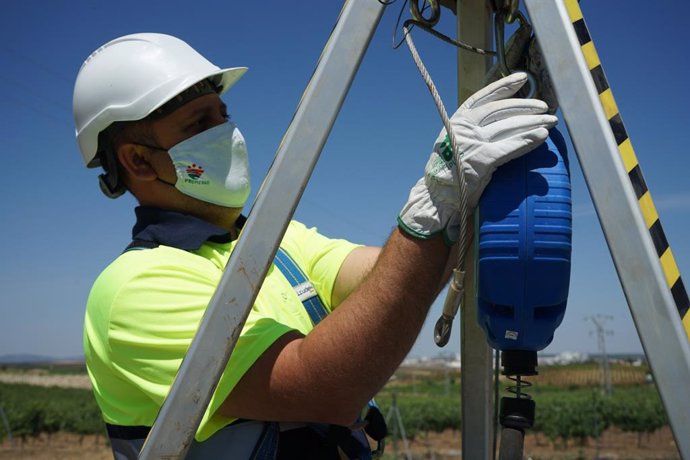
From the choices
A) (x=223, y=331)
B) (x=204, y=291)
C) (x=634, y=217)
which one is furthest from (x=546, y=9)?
(x=204, y=291)

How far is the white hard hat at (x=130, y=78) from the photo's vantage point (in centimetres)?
227

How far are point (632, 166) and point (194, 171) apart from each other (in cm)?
149

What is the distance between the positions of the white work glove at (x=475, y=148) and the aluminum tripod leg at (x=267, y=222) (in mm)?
263

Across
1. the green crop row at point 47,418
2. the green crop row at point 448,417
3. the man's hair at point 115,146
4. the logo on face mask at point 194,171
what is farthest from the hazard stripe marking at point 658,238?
the green crop row at point 47,418

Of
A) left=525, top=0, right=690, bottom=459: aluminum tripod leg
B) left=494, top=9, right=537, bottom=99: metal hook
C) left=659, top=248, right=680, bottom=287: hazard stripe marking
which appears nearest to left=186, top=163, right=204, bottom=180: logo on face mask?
left=494, top=9, right=537, bottom=99: metal hook

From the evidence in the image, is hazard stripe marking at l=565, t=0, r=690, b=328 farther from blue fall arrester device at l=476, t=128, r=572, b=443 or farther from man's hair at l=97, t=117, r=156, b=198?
man's hair at l=97, t=117, r=156, b=198

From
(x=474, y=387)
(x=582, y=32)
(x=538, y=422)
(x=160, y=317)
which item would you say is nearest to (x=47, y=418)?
(x=538, y=422)

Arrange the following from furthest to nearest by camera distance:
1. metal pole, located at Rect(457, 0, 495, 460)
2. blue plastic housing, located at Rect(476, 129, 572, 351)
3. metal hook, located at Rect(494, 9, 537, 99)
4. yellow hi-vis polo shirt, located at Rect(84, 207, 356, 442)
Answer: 1. metal pole, located at Rect(457, 0, 495, 460)
2. yellow hi-vis polo shirt, located at Rect(84, 207, 356, 442)
3. metal hook, located at Rect(494, 9, 537, 99)
4. blue plastic housing, located at Rect(476, 129, 572, 351)

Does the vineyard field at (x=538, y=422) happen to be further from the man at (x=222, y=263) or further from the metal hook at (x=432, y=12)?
the metal hook at (x=432, y=12)

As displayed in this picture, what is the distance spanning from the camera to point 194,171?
2.31 metres

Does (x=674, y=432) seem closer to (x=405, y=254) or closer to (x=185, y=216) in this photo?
(x=405, y=254)

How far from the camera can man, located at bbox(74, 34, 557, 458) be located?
1552 millimetres

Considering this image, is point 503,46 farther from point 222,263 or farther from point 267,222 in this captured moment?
point 222,263

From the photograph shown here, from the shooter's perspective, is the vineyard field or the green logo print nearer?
the green logo print
